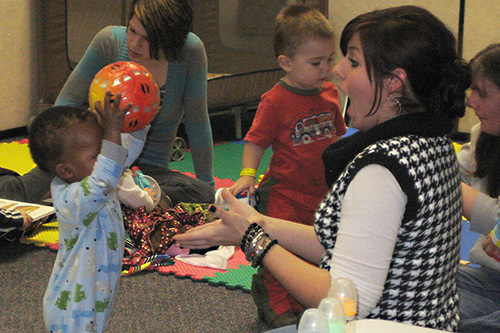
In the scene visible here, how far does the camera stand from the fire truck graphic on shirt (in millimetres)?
2342

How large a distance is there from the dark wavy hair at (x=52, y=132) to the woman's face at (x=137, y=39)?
0.99 metres

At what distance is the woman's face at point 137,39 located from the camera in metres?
2.52

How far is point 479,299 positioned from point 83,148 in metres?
1.18

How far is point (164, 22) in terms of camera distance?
253 centimetres

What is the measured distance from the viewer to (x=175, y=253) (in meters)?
2.77

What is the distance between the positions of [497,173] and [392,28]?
0.80 meters

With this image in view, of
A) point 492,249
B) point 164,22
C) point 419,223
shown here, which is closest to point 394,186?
point 419,223

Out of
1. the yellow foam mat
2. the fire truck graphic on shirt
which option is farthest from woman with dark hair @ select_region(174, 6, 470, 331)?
the yellow foam mat

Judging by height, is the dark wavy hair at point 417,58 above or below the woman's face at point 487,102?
above

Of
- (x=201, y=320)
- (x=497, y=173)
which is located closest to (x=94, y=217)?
(x=201, y=320)

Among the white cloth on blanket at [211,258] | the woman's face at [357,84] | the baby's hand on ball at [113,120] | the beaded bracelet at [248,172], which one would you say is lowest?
the white cloth on blanket at [211,258]

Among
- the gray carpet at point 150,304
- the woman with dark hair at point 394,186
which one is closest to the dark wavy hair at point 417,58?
the woman with dark hair at point 394,186

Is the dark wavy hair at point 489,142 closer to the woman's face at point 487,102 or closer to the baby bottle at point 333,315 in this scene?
the woman's face at point 487,102

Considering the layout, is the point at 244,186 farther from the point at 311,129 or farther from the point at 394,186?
the point at 394,186
